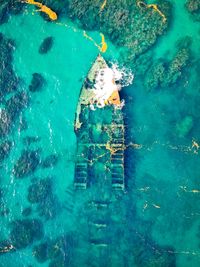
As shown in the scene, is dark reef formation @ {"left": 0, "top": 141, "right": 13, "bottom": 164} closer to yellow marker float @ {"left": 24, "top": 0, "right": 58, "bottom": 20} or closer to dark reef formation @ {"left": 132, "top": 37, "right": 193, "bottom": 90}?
yellow marker float @ {"left": 24, "top": 0, "right": 58, "bottom": 20}

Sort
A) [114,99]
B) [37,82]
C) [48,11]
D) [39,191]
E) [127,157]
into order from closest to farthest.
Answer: [114,99]
[127,157]
[39,191]
[37,82]
[48,11]

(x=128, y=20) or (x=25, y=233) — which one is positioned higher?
(x=128, y=20)

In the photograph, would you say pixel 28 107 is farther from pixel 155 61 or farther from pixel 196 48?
pixel 196 48

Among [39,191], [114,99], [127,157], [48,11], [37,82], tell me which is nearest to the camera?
[114,99]

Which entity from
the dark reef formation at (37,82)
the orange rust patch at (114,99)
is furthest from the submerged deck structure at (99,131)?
the dark reef formation at (37,82)

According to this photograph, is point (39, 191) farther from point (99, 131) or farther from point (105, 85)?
point (105, 85)

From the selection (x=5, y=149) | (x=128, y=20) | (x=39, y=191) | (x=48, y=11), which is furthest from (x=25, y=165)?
(x=128, y=20)
